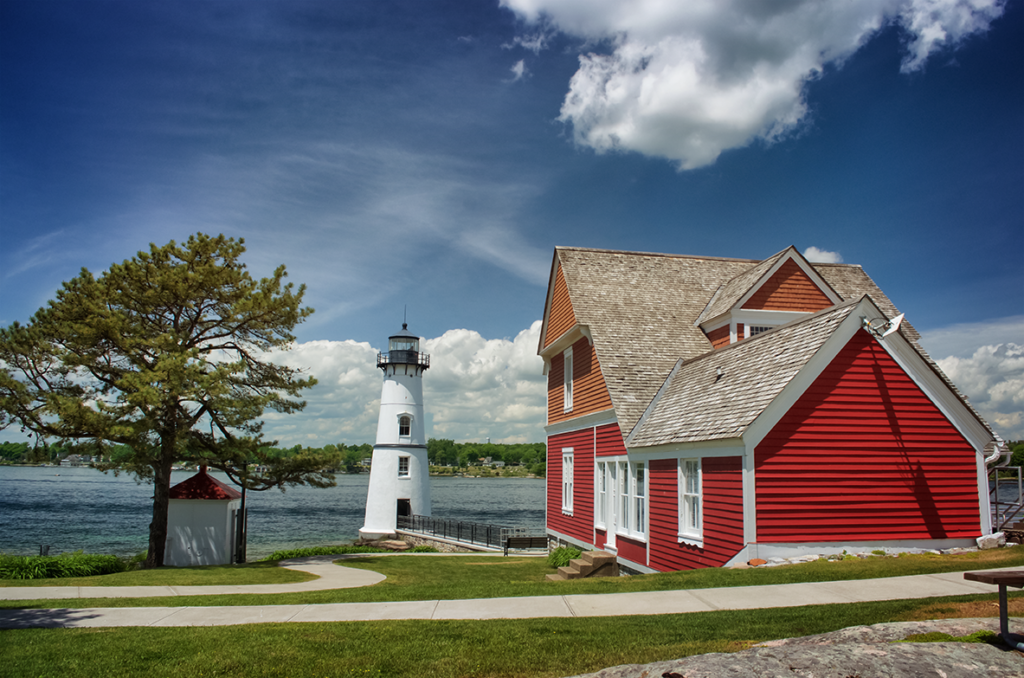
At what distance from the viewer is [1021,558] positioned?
11.4 m

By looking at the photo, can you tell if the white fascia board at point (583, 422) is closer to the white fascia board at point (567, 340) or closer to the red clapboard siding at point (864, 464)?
the white fascia board at point (567, 340)

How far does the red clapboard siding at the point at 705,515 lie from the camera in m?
12.7

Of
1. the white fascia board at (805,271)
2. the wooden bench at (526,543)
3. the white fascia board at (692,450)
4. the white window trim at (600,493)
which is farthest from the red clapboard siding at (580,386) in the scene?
the wooden bench at (526,543)

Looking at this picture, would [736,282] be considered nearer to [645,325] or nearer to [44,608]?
[645,325]

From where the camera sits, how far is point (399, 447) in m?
39.4

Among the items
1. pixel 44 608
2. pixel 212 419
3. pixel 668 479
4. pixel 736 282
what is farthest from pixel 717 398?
pixel 212 419

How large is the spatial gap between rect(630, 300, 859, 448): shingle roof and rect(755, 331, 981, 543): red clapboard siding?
541mm

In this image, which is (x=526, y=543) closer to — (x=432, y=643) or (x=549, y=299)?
(x=549, y=299)

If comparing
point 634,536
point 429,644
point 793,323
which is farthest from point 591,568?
point 429,644

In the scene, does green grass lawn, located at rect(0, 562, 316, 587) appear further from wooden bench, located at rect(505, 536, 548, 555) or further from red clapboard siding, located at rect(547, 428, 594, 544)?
wooden bench, located at rect(505, 536, 548, 555)

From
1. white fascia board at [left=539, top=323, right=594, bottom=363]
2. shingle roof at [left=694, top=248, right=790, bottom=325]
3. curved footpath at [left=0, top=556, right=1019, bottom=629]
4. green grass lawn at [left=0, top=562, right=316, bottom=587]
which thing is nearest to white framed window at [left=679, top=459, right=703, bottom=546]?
curved footpath at [left=0, top=556, right=1019, bottom=629]

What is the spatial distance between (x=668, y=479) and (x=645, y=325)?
7164 millimetres

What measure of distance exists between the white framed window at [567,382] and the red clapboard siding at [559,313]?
0.80 metres

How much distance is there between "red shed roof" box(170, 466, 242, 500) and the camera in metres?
23.0
